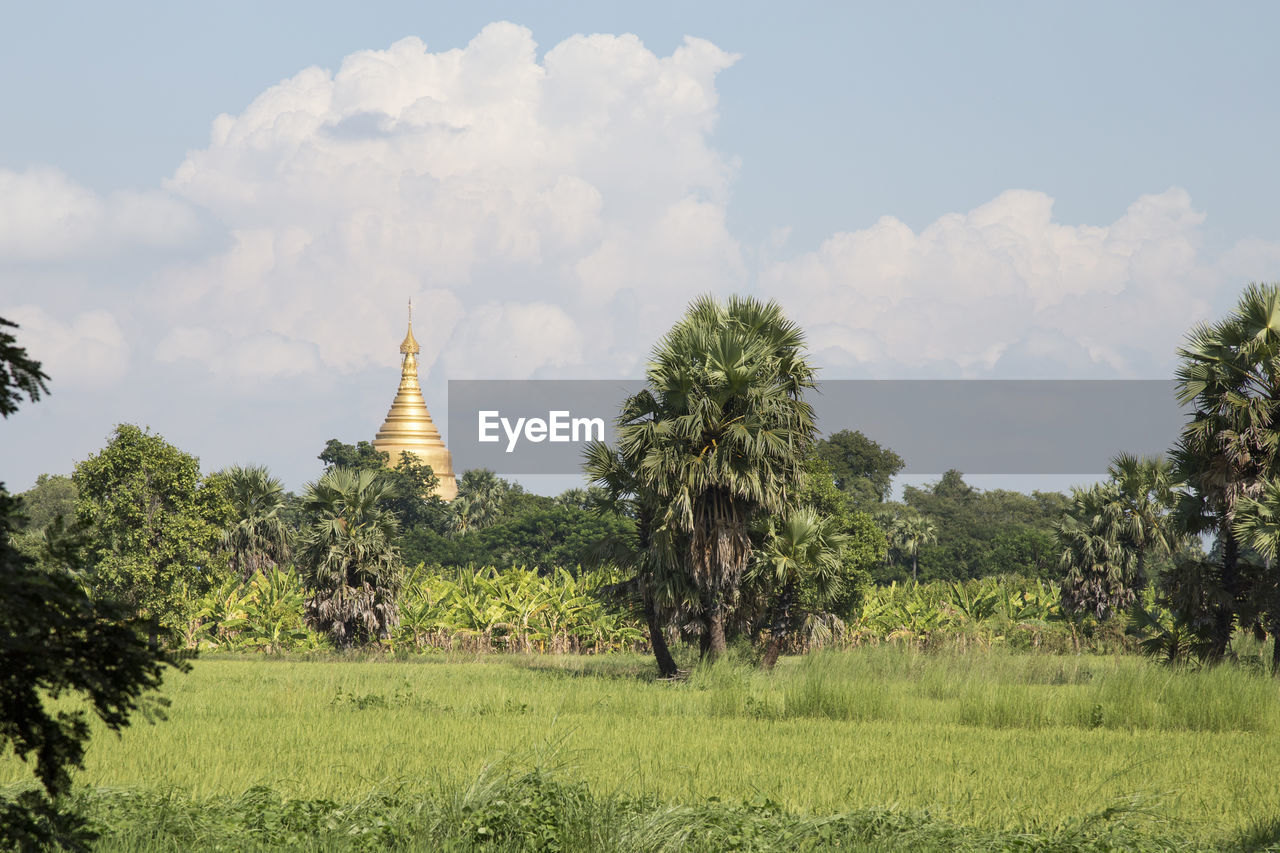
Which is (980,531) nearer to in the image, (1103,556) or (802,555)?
(1103,556)

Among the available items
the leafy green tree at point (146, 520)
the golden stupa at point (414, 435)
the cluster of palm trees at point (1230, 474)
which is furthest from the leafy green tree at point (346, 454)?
the cluster of palm trees at point (1230, 474)

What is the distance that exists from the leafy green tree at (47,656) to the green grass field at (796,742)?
5780mm

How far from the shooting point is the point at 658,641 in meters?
26.7

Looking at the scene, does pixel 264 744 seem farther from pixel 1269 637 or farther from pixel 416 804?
pixel 1269 637

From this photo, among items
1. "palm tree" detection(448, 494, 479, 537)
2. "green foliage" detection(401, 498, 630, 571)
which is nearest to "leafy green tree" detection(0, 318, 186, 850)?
"green foliage" detection(401, 498, 630, 571)

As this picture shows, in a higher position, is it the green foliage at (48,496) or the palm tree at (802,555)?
the green foliage at (48,496)

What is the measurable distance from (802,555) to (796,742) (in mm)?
11477

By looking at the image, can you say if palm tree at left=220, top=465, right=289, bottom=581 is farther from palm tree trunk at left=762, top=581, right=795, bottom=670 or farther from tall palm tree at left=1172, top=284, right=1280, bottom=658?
tall palm tree at left=1172, top=284, right=1280, bottom=658

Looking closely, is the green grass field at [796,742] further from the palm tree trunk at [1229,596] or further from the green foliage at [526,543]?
the green foliage at [526,543]

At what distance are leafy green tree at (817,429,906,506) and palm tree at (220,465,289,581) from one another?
35600 mm

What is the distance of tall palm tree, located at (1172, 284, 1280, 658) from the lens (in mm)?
23812

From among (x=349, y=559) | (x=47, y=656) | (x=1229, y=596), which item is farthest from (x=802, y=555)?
(x=47, y=656)

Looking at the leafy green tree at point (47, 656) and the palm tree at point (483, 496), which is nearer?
the leafy green tree at point (47, 656)

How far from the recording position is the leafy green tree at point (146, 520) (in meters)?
35.5
